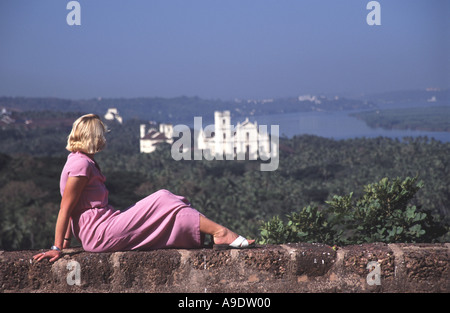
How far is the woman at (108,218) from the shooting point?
271cm

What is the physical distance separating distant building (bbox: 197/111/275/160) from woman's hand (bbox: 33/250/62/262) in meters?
65.8

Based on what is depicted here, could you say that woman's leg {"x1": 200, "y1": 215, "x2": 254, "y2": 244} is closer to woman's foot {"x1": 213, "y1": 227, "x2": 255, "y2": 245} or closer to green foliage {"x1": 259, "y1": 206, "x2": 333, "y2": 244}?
woman's foot {"x1": 213, "y1": 227, "x2": 255, "y2": 245}

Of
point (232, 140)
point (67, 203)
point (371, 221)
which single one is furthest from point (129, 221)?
point (232, 140)

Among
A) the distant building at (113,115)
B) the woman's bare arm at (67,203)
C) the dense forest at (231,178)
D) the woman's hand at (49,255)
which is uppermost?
the distant building at (113,115)

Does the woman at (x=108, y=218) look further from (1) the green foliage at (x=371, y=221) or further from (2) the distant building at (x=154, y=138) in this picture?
(2) the distant building at (x=154, y=138)

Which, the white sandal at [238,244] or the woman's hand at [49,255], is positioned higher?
the white sandal at [238,244]

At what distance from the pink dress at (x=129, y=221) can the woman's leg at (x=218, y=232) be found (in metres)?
0.03

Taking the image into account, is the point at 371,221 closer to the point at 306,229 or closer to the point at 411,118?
the point at 306,229

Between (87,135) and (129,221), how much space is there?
0.48 metres

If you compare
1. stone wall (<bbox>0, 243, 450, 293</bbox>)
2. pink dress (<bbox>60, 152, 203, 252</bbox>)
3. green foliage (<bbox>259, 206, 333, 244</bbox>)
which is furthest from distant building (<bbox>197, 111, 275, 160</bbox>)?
stone wall (<bbox>0, 243, 450, 293</bbox>)

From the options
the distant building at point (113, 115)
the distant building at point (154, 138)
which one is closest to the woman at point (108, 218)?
the distant building at point (154, 138)

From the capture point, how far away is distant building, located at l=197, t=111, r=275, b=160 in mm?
69562

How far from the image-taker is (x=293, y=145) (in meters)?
76.8

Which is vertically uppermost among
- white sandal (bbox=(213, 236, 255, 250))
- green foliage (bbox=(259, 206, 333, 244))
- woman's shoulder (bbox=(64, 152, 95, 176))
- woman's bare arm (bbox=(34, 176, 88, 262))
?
woman's shoulder (bbox=(64, 152, 95, 176))
